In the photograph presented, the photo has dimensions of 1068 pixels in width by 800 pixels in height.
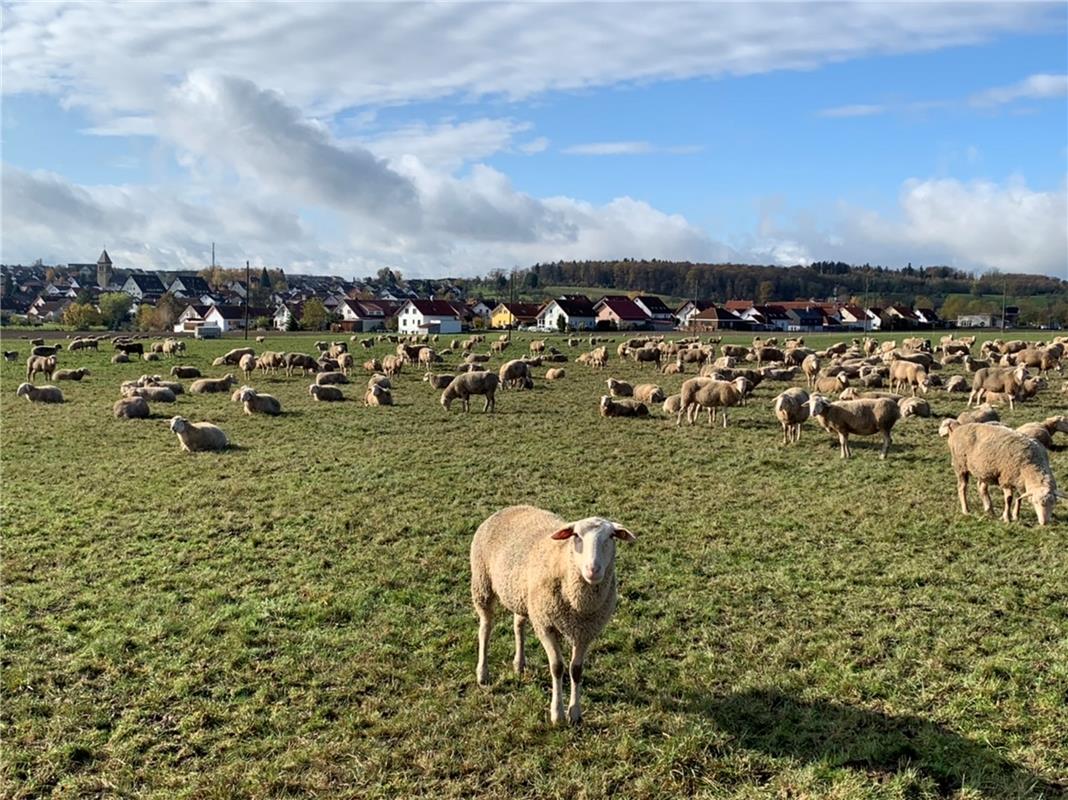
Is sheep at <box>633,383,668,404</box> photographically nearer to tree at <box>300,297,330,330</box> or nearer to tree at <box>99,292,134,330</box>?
tree at <box>300,297,330,330</box>

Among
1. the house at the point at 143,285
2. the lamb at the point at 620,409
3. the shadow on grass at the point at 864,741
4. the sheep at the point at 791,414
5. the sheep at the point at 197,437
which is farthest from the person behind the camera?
the house at the point at 143,285

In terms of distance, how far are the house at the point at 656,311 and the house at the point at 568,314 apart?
10986 mm

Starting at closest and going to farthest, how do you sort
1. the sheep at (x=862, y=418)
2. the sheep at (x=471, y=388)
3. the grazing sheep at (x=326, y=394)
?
the sheep at (x=862, y=418) → the sheep at (x=471, y=388) → the grazing sheep at (x=326, y=394)

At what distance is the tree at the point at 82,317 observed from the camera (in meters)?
89.5

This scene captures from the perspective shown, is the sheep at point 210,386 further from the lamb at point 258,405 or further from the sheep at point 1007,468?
the sheep at point 1007,468

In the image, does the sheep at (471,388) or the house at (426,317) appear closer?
the sheep at (471,388)

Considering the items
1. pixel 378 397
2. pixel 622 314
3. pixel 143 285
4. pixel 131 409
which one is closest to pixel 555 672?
pixel 131 409

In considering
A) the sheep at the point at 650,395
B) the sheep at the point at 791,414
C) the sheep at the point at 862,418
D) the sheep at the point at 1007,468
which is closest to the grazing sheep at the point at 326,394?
the sheep at the point at 650,395

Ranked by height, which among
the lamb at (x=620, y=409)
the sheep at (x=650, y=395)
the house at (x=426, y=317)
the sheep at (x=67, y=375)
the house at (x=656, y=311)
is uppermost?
the house at (x=656, y=311)

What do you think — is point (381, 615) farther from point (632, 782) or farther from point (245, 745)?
point (632, 782)

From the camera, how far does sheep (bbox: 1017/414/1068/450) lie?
1684cm

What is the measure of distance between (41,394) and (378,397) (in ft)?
41.2

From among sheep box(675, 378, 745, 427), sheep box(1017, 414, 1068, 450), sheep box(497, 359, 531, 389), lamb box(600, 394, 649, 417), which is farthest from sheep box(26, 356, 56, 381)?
sheep box(1017, 414, 1068, 450)

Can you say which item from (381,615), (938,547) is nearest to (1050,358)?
(938,547)
